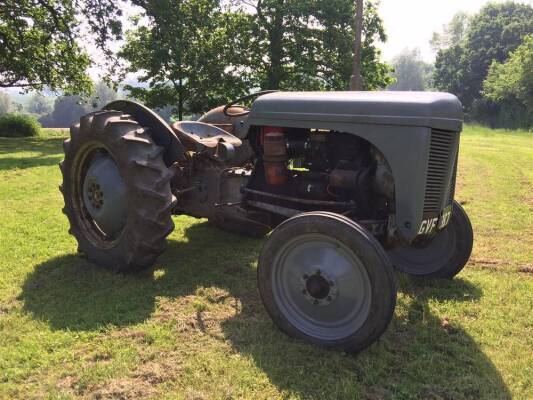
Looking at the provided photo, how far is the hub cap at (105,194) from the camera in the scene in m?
4.41

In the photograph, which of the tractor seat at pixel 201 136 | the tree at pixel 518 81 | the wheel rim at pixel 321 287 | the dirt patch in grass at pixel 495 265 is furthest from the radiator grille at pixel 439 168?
the tree at pixel 518 81

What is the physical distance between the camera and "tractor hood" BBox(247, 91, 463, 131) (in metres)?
3.15

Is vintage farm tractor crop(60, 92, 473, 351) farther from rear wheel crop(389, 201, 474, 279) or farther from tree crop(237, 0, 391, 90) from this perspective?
tree crop(237, 0, 391, 90)

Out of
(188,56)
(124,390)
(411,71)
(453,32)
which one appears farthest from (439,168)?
(411,71)

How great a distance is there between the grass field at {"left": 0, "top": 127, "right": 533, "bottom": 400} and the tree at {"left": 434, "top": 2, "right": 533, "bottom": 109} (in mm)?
58056

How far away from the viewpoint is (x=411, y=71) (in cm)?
13475

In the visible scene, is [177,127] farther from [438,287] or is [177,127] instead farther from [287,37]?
[287,37]

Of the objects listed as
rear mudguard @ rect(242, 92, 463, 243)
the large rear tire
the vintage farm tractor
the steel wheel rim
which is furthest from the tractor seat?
rear mudguard @ rect(242, 92, 463, 243)

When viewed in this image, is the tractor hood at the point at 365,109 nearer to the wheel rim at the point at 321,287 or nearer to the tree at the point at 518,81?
the wheel rim at the point at 321,287

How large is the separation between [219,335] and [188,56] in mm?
20336

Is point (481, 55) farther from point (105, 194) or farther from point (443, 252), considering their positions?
point (105, 194)

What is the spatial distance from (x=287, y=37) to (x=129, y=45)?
8.06 meters

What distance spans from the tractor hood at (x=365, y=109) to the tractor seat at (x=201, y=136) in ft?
3.04

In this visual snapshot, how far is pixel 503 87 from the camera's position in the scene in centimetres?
4278
